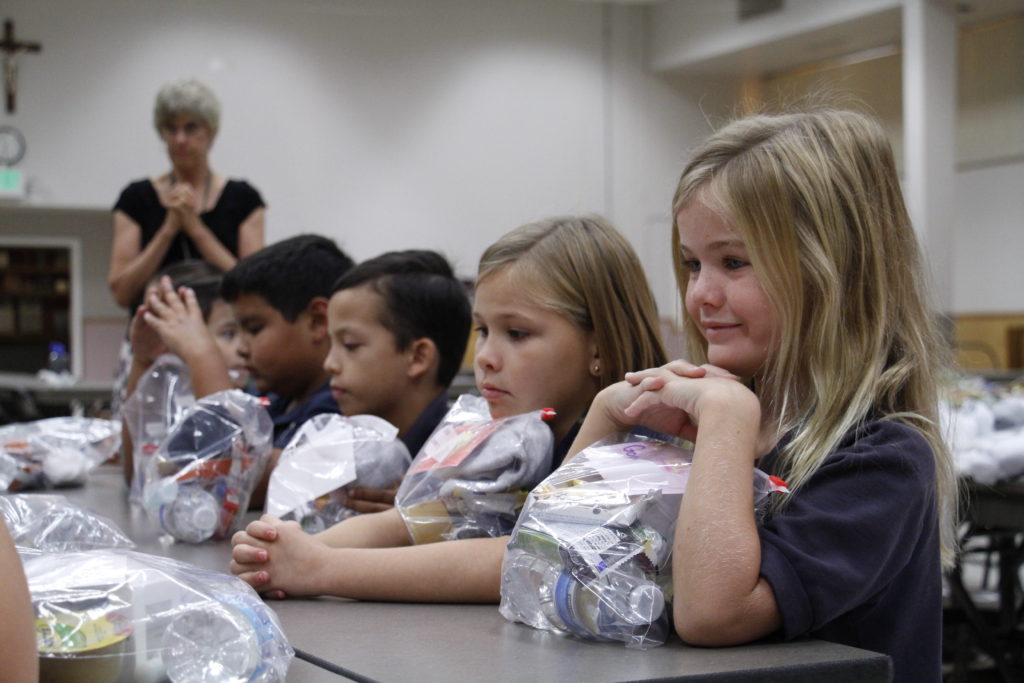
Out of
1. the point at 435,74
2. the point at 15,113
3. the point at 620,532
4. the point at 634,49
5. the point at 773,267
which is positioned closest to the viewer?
the point at 620,532

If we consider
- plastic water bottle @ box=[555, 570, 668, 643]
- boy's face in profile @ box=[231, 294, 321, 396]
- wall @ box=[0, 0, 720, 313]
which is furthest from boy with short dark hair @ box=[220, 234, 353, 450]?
wall @ box=[0, 0, 720, 313]

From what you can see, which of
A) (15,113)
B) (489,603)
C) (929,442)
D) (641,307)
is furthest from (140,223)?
(15,113)

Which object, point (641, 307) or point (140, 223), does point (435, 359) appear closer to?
point (641, 307)

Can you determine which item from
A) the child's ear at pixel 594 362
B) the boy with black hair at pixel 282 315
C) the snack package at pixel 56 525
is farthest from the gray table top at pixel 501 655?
the boy with black hair at pixel 282 315

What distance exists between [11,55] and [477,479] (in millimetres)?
7805

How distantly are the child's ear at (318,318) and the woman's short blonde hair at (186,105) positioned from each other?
3.96 ft

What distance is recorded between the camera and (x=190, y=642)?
82 centimetres

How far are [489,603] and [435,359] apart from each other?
86 cm

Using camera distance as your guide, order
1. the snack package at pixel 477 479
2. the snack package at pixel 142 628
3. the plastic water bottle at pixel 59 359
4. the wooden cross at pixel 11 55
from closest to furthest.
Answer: the snack package at pixel 142 628 < the snack package at pixel 477 479 < the plastic water bottle at pixel 59 359 < the wooden cross at pixel 11 55

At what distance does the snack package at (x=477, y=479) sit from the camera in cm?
121

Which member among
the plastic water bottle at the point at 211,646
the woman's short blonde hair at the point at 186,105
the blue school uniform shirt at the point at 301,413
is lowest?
the plastic water bottle at the point at 211,646

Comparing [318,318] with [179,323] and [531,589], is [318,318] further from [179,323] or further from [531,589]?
[531,589]

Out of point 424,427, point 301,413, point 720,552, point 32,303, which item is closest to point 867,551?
point 720,552

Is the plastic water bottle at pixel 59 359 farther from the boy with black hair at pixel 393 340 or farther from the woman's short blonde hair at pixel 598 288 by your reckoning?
the woman's short blonde hair at pixel 598 288
